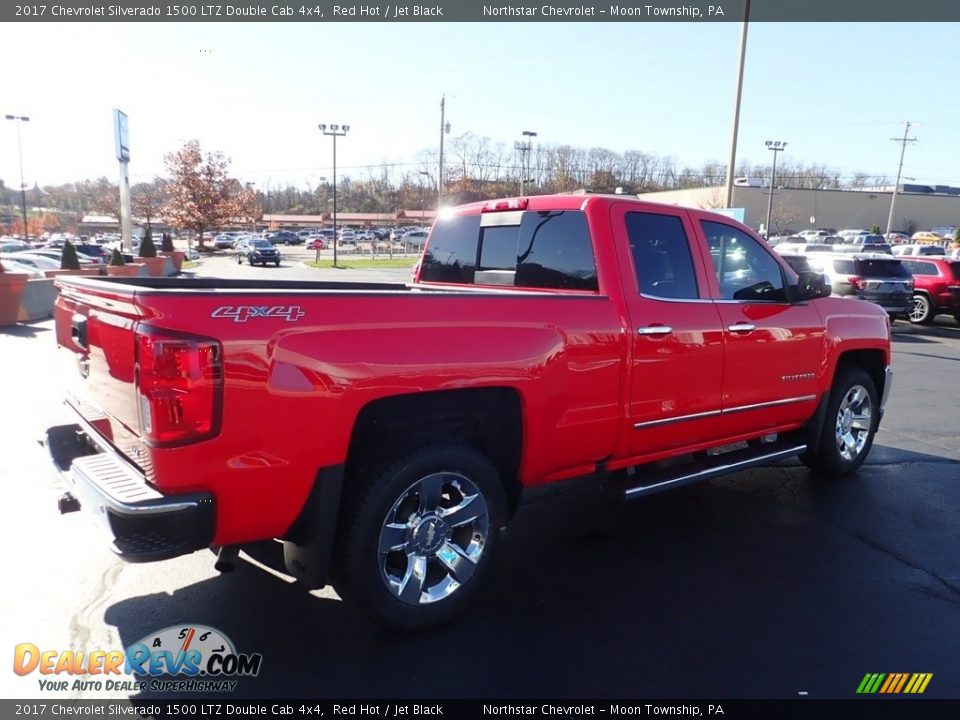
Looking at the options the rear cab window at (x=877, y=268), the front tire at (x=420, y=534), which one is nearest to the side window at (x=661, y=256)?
the front tire at (x=420, y=534)

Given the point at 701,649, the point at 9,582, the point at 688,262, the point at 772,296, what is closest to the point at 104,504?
the point at 9,582

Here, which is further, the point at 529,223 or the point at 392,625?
the point at 529,223

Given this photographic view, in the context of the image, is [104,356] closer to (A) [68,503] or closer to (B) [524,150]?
(A) [68,503]

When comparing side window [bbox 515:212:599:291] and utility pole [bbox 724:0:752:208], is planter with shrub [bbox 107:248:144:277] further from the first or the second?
side window [bbox 515:212:599:291]

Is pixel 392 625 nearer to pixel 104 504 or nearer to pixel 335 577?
pixel 335 577

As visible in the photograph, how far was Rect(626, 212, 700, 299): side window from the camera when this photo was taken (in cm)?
402

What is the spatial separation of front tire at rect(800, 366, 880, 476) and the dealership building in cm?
7714

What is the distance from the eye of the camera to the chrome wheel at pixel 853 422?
555cm

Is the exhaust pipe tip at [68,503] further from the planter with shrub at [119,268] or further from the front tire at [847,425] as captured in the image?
the planter with shrub at [119,268]

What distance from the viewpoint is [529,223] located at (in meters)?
4.31

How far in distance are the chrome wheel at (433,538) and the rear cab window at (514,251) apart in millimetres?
1424

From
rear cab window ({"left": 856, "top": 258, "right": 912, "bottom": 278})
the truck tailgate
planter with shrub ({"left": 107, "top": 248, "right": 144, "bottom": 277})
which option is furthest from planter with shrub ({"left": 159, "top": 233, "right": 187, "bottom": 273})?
the truck tailgate

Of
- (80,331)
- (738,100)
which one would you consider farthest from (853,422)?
(738,100)

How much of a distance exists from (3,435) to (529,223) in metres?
5.46
